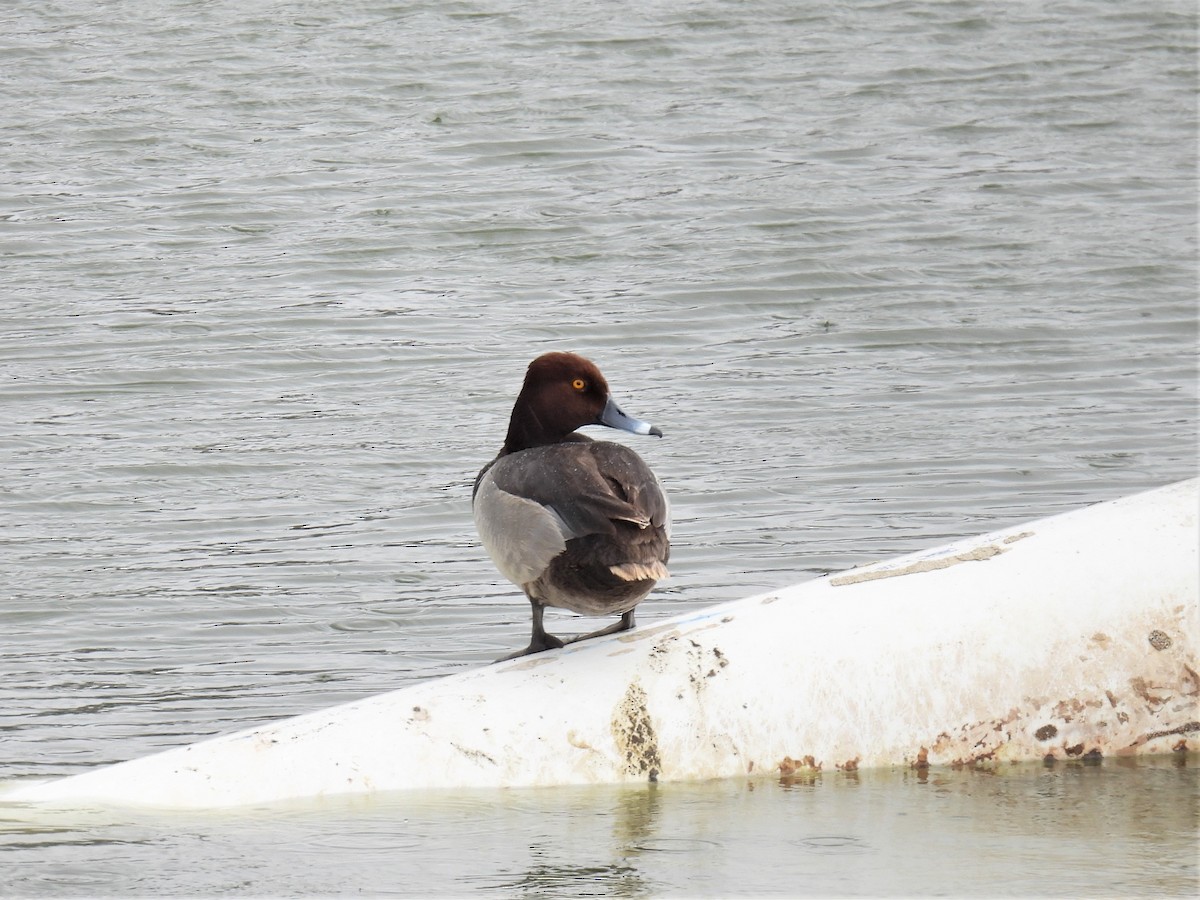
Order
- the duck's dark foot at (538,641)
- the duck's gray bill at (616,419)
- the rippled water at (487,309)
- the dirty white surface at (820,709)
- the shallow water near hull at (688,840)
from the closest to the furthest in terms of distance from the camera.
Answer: the shallow water near hull at (688,840) < the dirty white surface at (820,709) < the duck's dark foot at (538,641) < the duck's gray bill at (616,419) < the rippled water at (487,309)

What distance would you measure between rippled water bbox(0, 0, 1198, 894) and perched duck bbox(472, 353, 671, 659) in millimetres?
556

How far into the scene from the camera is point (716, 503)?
7492 mm

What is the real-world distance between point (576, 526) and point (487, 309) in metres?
5.93

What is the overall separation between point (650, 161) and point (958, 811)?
357 inches

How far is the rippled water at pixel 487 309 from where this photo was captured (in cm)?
625

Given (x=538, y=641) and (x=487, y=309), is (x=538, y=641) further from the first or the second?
(x=487, y=309)

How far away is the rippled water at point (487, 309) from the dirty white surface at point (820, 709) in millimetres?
192

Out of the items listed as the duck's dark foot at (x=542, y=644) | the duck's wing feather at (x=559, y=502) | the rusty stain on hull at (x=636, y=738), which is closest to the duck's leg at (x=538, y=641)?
the duck's dark foot at (x=542, y=644)

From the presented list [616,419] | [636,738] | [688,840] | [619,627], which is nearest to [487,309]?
[616,419]

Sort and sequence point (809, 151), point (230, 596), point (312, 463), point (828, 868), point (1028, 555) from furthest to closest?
point (809, 151)
point (312, 463)
point (230, 596)
point (1028, 555)
point (828, 868)

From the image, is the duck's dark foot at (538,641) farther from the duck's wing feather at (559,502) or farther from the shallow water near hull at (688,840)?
the shallow water near hull at (688,840)

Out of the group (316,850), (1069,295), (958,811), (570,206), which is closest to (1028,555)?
(958,811)

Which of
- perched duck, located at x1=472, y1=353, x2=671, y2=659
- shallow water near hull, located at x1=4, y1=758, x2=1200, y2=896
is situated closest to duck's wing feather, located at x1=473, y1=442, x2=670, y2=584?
perched duck, located at x1=472, y1=353, x2=671, y2=659

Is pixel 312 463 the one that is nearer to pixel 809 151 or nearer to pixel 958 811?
pixel 958 811
